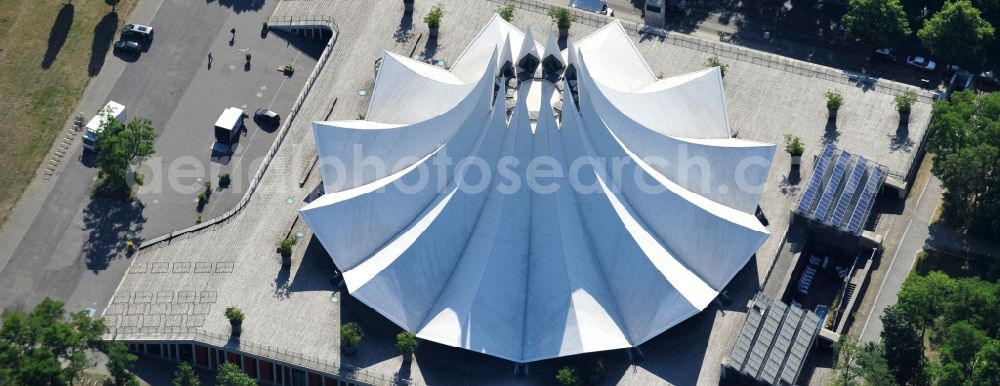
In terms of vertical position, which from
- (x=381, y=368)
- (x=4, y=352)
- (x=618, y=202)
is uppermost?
(x=618, y=202)

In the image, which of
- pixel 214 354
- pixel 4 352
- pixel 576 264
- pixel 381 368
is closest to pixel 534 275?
pixel 576 264

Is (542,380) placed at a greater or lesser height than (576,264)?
lesser

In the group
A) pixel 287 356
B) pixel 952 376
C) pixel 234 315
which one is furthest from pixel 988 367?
pixel 234 315

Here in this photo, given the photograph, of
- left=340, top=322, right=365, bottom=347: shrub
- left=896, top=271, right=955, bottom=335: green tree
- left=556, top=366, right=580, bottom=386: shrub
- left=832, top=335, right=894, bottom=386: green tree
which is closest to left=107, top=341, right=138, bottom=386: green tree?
left=340, top=322, right=365, bottom=347: shrub

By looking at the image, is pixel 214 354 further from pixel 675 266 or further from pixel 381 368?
pixel 675 266

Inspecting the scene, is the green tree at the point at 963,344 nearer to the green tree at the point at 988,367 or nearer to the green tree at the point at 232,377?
the green tree at the point at 988,367

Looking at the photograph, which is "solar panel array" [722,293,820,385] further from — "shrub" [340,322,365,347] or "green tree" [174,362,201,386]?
"green tree" [174,362,201,386]
